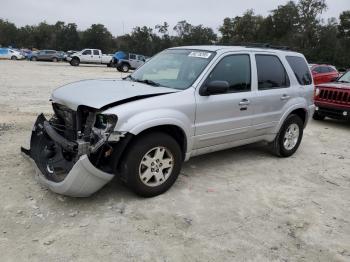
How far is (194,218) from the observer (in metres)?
4.27

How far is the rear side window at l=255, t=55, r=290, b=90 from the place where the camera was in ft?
19.6

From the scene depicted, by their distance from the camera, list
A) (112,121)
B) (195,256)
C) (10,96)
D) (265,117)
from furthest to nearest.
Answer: (10,96), (265,117), (112,121), (195,256)

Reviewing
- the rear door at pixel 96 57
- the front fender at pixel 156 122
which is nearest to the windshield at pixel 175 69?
the front fender at pixel 156 122

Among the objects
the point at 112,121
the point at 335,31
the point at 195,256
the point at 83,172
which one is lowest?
the point at 195,256

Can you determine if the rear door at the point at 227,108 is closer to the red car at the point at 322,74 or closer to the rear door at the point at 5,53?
the red car at the point at 322,74

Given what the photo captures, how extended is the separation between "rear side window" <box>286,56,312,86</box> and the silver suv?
0.11 meters

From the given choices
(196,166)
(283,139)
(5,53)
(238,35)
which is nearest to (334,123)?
(283,139)

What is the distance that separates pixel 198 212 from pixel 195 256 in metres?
0.88

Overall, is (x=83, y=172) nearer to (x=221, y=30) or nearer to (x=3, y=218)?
(x=3, y=218)

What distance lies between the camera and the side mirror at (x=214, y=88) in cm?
488

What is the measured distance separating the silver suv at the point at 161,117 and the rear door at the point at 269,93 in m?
0.02

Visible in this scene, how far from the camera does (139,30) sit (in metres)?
67.8

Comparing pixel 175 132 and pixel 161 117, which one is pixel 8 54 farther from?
pixel 161 117

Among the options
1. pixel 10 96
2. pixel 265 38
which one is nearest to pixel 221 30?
pixel 265 38
